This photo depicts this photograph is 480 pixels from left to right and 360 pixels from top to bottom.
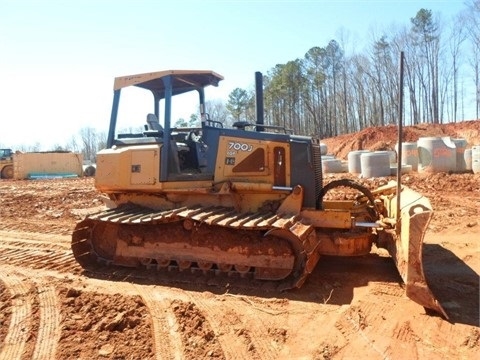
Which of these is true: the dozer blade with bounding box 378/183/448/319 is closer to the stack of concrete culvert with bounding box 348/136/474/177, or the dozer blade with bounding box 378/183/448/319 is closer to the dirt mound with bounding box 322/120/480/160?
the stack of concrete culvert with bounding box 348/136/474/177

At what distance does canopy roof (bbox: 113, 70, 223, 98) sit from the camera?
6.61 m

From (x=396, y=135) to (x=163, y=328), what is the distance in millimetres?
28015

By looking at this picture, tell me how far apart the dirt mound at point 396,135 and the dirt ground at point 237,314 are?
21926 mm

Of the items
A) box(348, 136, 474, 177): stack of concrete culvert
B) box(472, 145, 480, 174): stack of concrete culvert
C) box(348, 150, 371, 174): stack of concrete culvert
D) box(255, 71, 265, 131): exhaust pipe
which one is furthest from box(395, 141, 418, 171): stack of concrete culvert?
box(255, 71, 265, 131): exhaust pipe

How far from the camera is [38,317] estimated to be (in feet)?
15.3

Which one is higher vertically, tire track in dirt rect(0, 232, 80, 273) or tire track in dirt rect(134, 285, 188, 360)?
tire track in dirt rect(0, 232, 80, 273)

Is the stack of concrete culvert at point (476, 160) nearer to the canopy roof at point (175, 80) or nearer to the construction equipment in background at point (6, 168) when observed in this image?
the canopy roof at point (175, 80)

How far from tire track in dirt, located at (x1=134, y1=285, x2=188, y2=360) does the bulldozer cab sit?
1.96 m

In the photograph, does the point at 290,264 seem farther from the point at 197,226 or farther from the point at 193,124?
the point at 193,124

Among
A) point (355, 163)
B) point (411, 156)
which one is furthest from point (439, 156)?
point (355, 163)

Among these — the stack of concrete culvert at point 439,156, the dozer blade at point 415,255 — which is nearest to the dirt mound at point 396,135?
the stack of concrete culvert at point 439,156

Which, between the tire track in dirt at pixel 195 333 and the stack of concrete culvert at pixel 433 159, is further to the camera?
the stack of concrete culvert at pixel 433 159

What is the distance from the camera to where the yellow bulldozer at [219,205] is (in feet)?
18.4

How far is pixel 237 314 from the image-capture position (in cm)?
467
